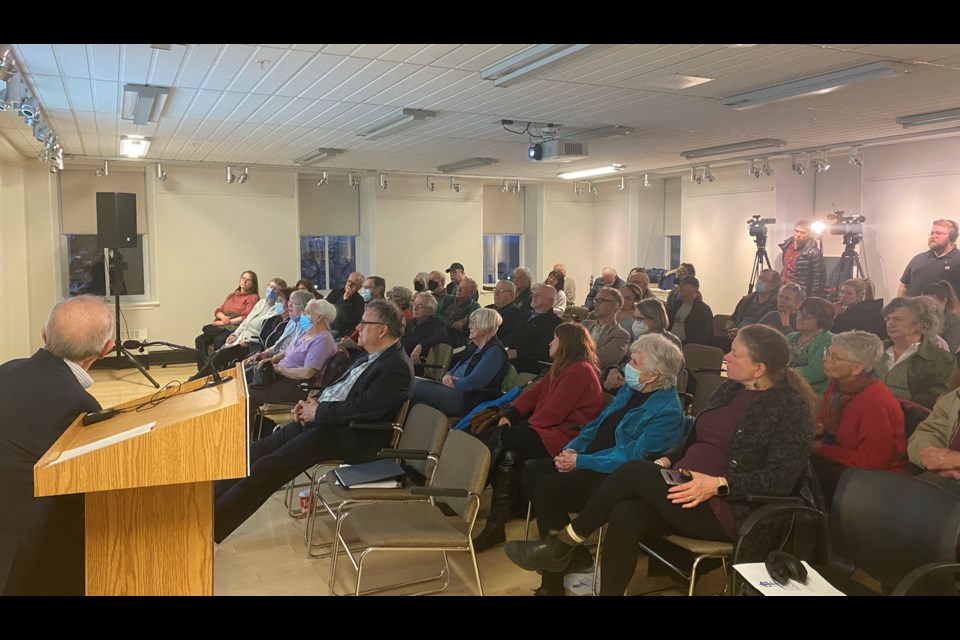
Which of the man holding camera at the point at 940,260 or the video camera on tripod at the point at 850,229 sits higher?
the video camera on tripod at the point at 850,229

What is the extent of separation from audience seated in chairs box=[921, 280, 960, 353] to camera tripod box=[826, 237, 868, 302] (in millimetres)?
4338

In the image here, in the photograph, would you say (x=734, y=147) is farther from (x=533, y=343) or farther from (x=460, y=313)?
(x=533, y=343)

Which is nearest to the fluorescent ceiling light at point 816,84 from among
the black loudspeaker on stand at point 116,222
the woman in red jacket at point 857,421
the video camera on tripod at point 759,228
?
the woman in red jacket at point 857,421

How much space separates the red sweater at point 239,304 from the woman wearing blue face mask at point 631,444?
303 inches

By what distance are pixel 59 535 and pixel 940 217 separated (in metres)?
9.78

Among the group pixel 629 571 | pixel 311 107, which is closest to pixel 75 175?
pixel 311 107

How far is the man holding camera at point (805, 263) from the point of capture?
974 centimetres

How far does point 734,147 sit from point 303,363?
6.08m

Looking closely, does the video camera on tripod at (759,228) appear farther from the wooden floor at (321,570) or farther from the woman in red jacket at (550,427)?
the wooden floor at (321,570)

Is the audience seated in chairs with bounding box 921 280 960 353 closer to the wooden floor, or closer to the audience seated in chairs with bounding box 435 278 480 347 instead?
the wooden floor

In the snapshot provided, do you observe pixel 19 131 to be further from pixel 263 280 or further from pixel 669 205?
pixel 669 205

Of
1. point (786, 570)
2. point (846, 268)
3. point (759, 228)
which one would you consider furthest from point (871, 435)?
point (759, 228)

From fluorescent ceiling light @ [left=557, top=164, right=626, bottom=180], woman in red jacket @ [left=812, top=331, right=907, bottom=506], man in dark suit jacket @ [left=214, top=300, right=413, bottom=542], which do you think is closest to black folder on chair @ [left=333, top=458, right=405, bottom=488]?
man in dark suit jacket @ [left=214, top=300, right=413, bottom=542]

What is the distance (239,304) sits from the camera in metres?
10.3
